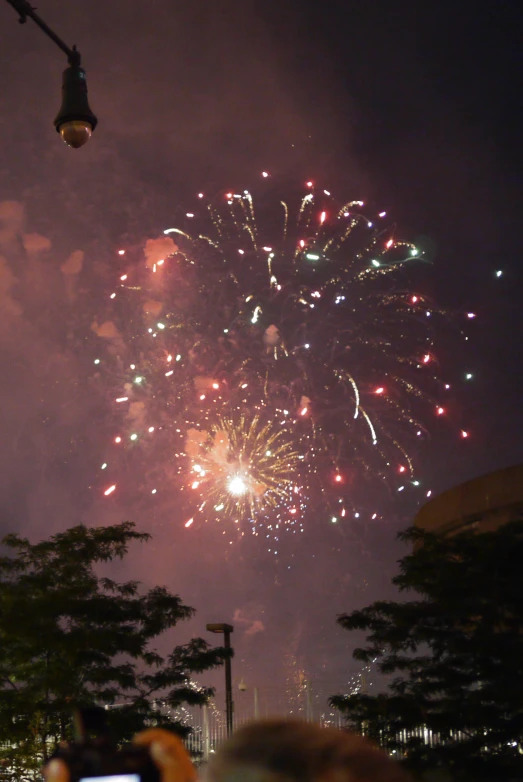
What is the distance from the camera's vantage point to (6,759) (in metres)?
13.4

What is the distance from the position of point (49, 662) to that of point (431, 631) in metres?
5.98

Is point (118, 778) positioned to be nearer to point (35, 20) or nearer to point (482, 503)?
point (35, 20)

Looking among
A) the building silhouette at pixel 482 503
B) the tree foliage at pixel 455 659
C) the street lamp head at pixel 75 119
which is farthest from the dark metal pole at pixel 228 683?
the street lamp head at pixel 75 119

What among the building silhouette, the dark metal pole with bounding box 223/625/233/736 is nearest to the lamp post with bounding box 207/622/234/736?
the dark metal pole with bounding box 223/625/233/736

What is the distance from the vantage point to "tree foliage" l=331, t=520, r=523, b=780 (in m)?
12.7

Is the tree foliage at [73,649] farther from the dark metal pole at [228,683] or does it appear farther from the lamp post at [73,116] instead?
the lamp post at [73,116]

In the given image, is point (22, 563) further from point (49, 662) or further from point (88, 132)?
point (88, 132)

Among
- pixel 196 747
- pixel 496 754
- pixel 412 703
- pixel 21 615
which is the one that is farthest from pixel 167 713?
pixel 496 754

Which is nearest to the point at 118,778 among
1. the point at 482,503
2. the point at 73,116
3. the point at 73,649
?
the point at 73,116

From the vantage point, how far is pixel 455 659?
13641mm

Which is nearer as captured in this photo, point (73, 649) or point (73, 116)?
point (73, 116)

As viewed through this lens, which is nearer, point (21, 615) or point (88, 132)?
point (88, 132)

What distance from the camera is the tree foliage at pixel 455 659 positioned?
12.7m

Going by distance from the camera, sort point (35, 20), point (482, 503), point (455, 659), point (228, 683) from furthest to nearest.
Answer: point (482, 503) < point (228, 683) < point (455, 659) < point (35, 20)
